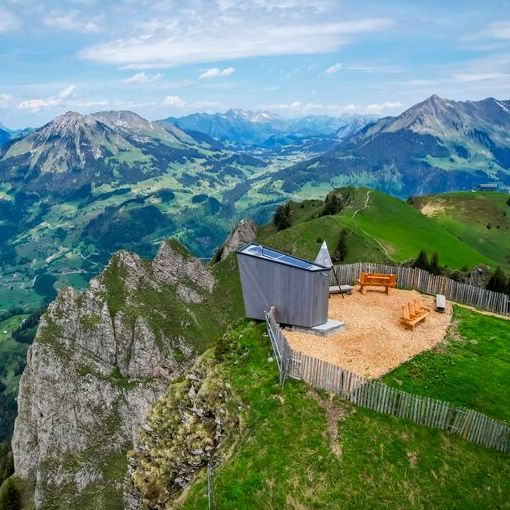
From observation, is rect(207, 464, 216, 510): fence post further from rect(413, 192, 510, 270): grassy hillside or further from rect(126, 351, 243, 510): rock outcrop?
rect(413, 192, 510, 270): grassy hillside

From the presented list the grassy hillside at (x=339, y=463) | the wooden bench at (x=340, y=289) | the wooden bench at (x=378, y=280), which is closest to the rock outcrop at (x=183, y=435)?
the grassy hillside at (x=339, y=463)

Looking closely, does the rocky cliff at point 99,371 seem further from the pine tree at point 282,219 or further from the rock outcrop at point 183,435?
the rock outcrop at point 183,435

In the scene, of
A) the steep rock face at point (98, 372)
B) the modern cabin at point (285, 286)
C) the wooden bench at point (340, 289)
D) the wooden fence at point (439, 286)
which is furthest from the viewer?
the steep rock face at point (98, 372)

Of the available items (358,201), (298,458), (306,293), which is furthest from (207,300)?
(298,458)

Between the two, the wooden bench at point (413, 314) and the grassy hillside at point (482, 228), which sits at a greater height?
the wooden bench at point (413, 314)

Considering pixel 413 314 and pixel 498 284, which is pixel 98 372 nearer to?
pixel 498 284

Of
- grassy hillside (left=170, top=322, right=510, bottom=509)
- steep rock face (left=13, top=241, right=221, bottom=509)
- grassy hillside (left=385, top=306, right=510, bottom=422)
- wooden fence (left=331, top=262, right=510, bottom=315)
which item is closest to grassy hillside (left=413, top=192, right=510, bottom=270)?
steep rock face (left=13, top=241, right=221, bottom=509)

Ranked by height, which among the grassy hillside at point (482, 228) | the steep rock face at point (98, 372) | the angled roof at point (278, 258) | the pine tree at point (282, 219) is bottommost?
the steep rock face at point (98, 372)
